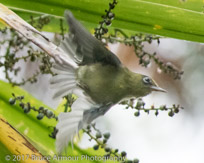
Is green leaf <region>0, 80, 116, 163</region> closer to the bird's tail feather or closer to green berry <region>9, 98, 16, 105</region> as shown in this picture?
green berry <region>9, 98, 16, 105</region>

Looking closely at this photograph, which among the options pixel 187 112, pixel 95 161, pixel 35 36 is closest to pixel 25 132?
pixel 95 161

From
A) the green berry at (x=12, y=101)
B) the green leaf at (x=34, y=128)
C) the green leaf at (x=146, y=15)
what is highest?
the green leaf at (x=146, y=15)

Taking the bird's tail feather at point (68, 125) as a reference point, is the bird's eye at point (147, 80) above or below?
above

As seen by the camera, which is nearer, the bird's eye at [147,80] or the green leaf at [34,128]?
the bird's eye at [147,80]

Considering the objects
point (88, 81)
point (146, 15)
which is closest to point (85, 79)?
point (88, 81)

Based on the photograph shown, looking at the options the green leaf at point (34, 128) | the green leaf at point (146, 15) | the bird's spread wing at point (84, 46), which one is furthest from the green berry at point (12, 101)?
the bird's spread wing at point (84, 46)

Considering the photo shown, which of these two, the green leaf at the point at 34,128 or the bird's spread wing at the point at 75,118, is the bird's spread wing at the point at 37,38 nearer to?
the bird's spread wing at the point at 75,118

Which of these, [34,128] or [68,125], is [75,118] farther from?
[34,128]
